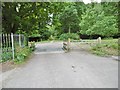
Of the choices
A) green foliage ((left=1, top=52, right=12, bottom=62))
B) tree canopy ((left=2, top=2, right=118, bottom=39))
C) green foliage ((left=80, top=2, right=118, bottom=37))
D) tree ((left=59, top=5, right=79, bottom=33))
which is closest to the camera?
green foliage ((left=1, top=52, right=12, bottom=62))

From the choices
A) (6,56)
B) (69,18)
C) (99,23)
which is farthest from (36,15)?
(69,18)

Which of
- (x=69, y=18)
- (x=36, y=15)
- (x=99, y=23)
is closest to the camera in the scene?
(x=36, y=15)

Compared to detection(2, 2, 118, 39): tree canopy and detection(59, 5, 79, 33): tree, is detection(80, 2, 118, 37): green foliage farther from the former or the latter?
detection(59, 5, 79, 33): tree

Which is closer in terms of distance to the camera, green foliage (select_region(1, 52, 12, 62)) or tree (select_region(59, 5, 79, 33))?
green foliage (select_region(1, 52, 12, 62))

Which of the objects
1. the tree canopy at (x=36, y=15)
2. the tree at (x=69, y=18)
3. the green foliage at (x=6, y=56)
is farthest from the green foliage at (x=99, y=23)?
the green foliage at (x=6, y=56)

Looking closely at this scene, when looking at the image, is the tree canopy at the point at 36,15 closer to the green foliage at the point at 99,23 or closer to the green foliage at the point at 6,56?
the green foliage at the point at 99,23

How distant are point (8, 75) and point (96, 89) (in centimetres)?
434

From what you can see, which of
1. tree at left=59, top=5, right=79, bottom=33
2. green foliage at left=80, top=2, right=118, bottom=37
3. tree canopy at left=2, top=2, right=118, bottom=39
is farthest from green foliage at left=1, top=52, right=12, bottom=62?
tree at left=59, top=5, right=79, bottom=33

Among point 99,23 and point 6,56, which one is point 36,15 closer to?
point 6,56

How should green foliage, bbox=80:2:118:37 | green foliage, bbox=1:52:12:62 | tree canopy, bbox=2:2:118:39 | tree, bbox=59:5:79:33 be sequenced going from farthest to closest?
1. tree, bbox=59:5:79:33
2. green foliage, bbox=80:2:118:37
3. tree canopy, bbox=2:2:118:39
4. green foliage, bbox=1:52:12:62

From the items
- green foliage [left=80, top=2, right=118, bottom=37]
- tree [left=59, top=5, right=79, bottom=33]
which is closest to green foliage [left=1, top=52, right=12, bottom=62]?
green foliage [left=80, top=2, right=118, bottom=37]

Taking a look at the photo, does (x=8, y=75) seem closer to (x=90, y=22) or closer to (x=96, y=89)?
(x=96, y=89)

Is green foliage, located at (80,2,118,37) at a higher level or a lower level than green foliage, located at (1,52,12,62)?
higher

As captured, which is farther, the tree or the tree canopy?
the tree
